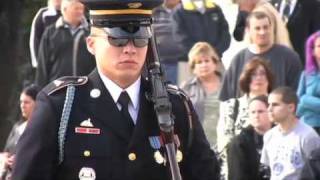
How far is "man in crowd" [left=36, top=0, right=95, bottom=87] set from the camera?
39.1ft

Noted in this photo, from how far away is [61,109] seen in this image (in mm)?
5008

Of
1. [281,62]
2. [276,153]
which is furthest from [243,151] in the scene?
[281,62]

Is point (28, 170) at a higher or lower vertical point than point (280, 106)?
higher

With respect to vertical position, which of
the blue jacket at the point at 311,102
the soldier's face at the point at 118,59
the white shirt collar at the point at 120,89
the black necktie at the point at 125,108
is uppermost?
the soldier's face at the point at 118,59

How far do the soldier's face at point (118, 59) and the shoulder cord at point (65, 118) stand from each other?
18 cm

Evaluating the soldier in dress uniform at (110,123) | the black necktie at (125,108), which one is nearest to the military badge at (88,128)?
the soldier in dress uniform at (110,123)

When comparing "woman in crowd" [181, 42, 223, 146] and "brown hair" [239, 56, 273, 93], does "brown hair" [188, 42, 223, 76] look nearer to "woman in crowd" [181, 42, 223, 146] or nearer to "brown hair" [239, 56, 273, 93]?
"woman in crowd" [181, 42, 223, 146]

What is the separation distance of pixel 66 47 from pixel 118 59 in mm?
7241

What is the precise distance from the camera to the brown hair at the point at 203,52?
36.0 ft

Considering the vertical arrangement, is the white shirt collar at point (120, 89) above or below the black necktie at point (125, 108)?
above

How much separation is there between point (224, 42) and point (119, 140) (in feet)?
22.8

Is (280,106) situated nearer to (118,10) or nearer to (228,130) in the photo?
(228,130)

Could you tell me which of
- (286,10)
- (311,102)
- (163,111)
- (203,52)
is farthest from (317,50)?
(163,111)

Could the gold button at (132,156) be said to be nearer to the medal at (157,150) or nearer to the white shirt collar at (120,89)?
the medal at (157,150)
